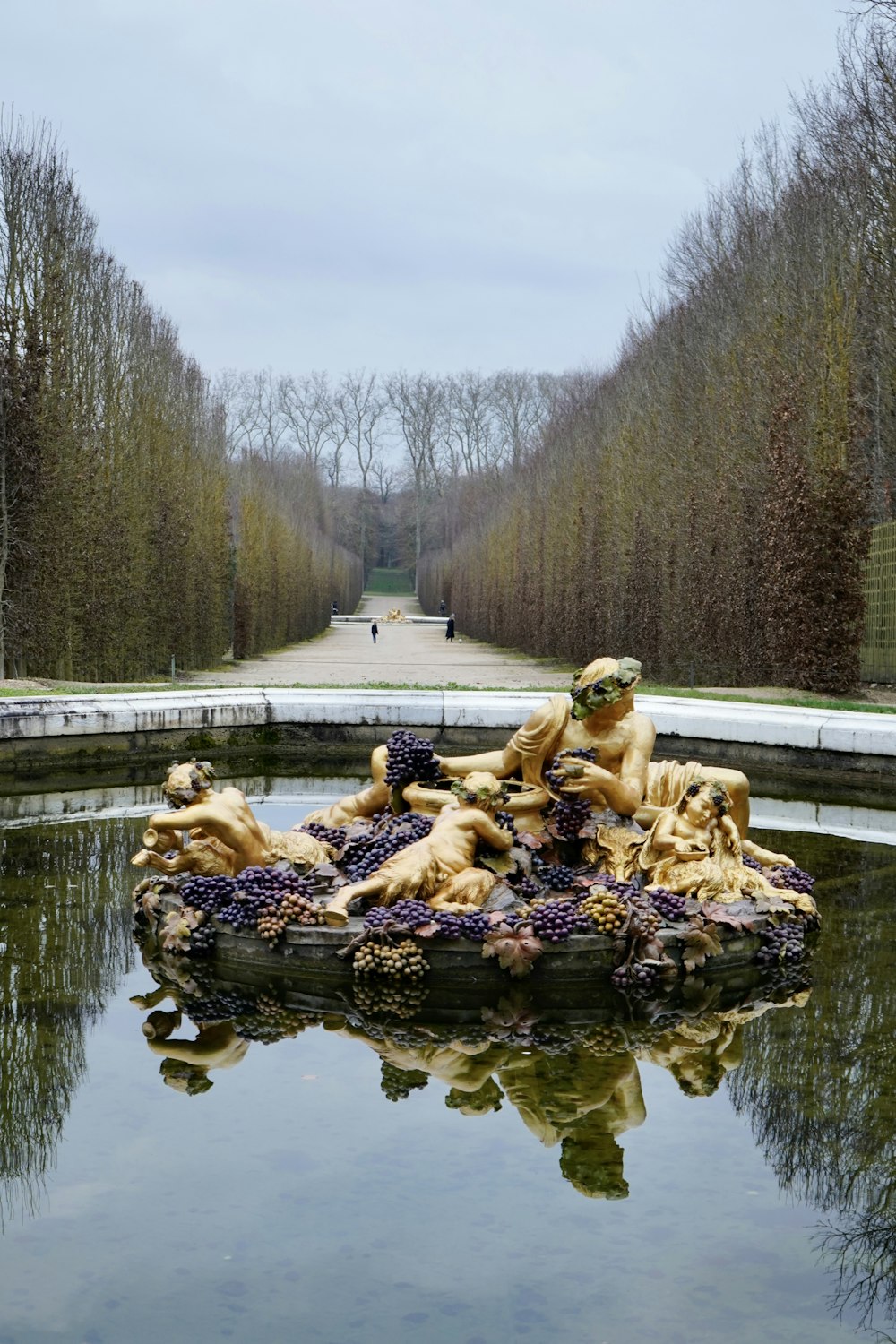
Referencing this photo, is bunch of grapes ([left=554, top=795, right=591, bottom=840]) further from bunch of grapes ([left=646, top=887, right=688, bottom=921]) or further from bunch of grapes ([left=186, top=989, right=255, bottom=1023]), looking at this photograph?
bunch of grapes ([left=186, top=989, right=255, bottom=1023])

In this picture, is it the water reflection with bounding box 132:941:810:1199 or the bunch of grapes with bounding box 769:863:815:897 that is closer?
the water reflection with bounding box 132:941:810:1199

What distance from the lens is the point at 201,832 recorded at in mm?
6695

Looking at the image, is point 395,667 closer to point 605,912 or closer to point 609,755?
point 609,755

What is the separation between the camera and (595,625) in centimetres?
2903

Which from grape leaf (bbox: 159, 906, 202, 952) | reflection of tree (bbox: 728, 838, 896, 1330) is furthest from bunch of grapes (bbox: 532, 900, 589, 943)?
grape leaf (bbox: 159, 906, 202, 952)

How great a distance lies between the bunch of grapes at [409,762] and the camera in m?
7.59

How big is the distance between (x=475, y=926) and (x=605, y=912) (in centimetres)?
56

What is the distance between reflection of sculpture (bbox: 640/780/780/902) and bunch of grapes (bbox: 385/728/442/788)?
1413 millimetres

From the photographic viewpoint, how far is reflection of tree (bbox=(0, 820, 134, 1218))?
4336 mm

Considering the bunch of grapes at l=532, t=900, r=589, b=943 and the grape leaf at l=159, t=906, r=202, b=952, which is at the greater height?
the bunch of grapes at l=532, t=900, r=589, b=943

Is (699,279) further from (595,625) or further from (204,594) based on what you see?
(204,594)

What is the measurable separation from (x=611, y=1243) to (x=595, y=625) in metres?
25.6

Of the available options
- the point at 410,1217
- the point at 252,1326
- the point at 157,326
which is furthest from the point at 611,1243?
the point at 157,326

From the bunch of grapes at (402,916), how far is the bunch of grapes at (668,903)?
40.7 inches
